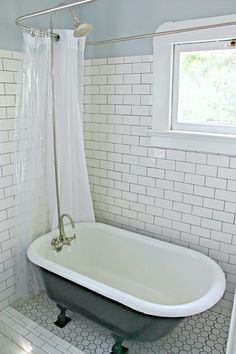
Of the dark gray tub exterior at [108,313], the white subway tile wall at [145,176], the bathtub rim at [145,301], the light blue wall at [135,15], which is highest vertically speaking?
the light blue wall at [135,15]

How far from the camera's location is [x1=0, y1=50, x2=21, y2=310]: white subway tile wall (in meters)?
2.18

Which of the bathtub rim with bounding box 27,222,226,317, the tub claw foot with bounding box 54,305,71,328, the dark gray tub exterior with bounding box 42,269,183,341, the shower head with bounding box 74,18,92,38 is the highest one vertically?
the shower head with bounding box 74,18,92,38

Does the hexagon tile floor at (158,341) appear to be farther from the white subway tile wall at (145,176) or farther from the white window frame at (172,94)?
the white window frame at (172,94)

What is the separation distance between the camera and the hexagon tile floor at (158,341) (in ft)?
6.81

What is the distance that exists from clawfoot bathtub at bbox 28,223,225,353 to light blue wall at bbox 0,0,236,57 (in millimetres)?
1473

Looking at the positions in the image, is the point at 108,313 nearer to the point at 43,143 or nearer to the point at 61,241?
the point at 61,241

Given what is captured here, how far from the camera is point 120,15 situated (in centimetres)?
240

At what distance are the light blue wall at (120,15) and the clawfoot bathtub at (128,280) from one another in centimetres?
147

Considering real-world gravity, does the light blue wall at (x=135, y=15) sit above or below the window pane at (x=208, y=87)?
above

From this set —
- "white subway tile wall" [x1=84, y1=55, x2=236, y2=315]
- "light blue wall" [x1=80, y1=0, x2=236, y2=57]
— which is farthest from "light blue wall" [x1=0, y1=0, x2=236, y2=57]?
"white subway tile wall" [x1=84, y1=55, x2=236, y2=315]

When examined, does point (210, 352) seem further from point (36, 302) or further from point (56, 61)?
point (56, 61)

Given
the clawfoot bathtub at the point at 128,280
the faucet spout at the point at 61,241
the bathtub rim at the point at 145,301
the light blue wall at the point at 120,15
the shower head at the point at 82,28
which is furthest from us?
the faucet spout at the point at 61,241

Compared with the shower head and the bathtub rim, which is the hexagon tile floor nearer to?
the bathtub rim

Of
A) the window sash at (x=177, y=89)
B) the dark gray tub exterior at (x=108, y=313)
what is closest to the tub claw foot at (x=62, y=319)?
the dark gray tub exterior at (x=108, y=313)
